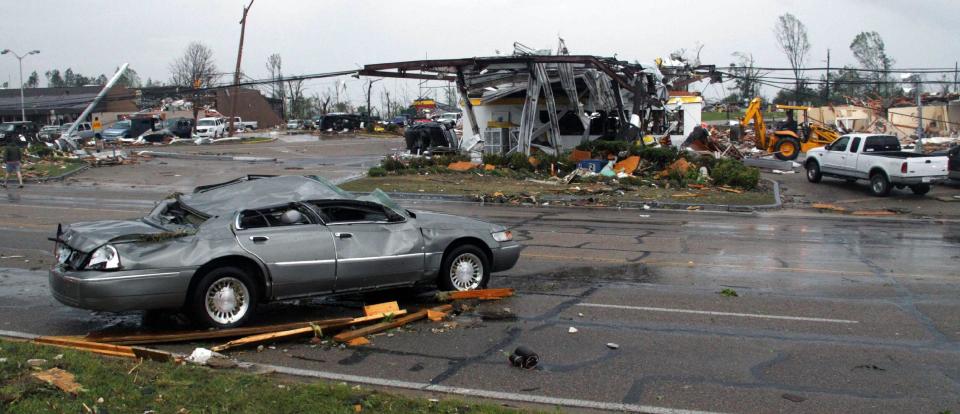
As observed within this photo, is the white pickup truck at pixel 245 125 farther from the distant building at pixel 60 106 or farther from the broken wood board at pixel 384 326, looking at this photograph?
the broken wood board at pixel 384 326

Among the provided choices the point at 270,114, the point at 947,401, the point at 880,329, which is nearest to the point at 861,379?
the point at 947,401

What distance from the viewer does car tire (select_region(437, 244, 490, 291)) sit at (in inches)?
361

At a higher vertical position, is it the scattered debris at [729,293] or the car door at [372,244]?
the car door at [372,244]

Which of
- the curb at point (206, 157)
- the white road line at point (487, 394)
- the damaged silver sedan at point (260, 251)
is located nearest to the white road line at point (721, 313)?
the damaged silver sedan at point (260, 251)

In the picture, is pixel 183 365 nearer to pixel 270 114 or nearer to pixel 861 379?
pixel 861 379

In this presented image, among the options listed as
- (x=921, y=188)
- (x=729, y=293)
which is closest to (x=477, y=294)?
(x=729, y=293)

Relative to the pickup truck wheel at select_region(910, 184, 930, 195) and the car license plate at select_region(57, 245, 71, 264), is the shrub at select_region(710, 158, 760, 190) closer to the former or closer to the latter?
the pickup truck wheel at select_region(910, 184, 930, 195)

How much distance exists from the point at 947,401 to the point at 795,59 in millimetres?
80111

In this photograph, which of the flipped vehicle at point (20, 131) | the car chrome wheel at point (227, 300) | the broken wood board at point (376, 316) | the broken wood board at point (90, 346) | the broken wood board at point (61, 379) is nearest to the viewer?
the broken wood board at point (61, 379)

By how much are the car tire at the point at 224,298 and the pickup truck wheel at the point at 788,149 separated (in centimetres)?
3238

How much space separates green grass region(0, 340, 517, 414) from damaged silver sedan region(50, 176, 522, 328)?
50.3 inches

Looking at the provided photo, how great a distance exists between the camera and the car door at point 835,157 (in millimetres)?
26609

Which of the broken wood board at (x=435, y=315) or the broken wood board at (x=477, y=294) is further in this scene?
the broken wood board at (x=477, y=294)

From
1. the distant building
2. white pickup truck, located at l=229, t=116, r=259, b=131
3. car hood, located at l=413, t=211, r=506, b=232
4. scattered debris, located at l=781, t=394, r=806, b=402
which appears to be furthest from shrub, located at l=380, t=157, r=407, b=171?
the distant building
